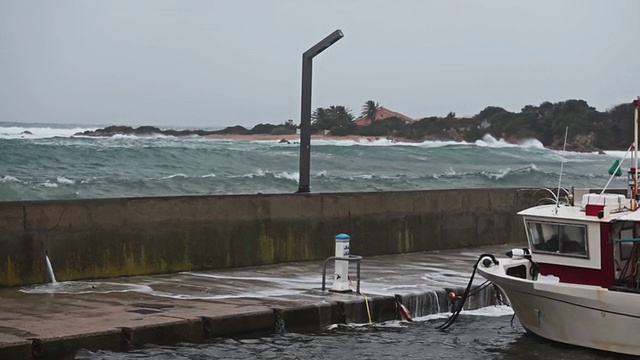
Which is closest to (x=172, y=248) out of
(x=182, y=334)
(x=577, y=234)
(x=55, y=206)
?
(x=55, y=206)

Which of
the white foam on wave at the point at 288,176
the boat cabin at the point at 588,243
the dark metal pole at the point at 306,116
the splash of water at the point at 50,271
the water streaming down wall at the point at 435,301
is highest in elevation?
the dark metal pole at the point at 306,116

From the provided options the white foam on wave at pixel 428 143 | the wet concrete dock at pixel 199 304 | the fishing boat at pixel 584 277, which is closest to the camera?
the wet concrete dock at pixel 199 304

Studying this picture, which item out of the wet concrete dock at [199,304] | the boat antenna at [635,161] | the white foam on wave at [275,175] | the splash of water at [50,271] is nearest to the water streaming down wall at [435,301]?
the wet concrete dock at [199,304]

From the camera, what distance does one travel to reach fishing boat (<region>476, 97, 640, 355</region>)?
13703mm

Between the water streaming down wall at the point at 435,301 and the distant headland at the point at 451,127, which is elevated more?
the distant headland at the point at 451,127

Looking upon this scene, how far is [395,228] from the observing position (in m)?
21.3

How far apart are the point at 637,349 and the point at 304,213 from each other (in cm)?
743

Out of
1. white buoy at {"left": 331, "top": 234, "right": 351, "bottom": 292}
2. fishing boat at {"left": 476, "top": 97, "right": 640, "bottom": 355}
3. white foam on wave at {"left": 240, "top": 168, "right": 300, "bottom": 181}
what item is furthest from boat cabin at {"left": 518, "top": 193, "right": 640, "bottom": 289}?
white foam on wave at {"left": 240, "top": 168, "right": 300, "bottom": 181}

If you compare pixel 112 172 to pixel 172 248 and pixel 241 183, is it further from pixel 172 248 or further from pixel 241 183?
pixel 172 248

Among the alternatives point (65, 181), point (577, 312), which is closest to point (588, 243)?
point (577, 312)

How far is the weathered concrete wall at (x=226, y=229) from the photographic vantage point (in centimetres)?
1577

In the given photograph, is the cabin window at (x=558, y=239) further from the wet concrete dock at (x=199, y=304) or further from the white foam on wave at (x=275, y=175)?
the white foam on wave at (x=275, y=175)

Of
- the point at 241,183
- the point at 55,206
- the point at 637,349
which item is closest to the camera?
the point at 637,349

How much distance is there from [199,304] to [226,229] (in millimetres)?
4109
